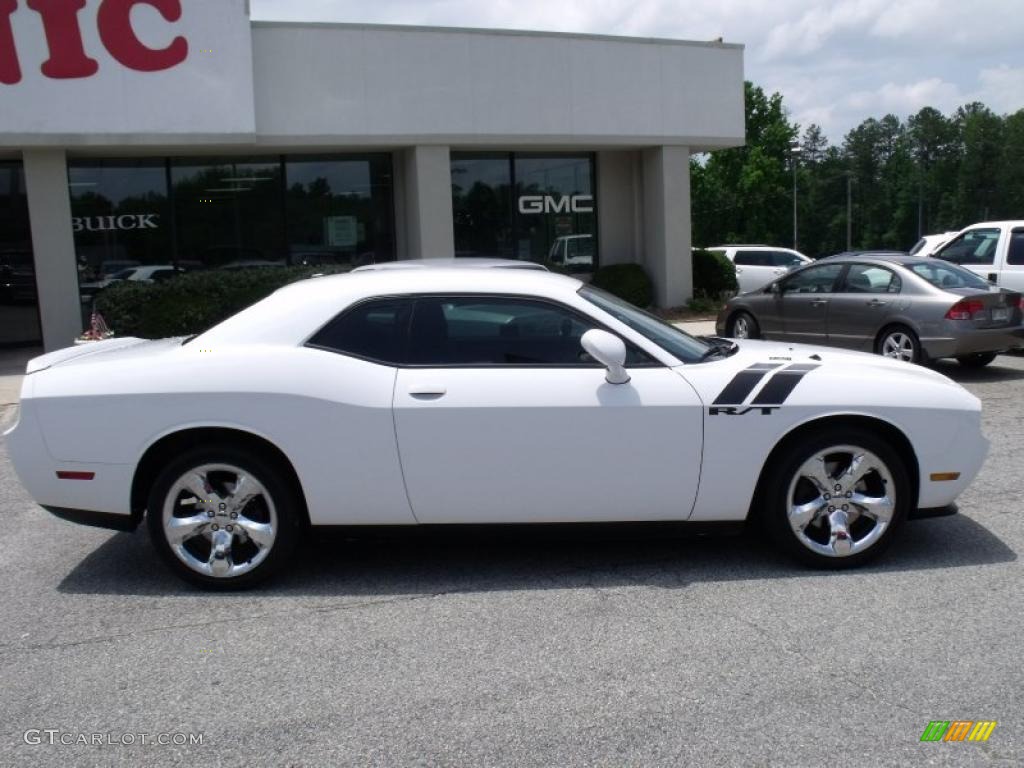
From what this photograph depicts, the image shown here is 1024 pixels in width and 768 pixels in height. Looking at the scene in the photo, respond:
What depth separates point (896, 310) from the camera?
11656 mm

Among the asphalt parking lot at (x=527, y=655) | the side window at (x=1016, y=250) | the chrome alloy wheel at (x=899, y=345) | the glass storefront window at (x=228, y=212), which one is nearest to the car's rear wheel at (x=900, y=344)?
the chrome alloy wheel at (x=899, y=345)

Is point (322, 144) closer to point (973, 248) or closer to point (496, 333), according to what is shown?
point (973, 248)

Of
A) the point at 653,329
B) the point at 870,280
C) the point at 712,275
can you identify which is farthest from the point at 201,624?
the point at 712,275

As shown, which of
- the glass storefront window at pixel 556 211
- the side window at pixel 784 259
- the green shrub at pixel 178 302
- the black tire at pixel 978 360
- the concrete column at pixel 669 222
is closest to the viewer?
the black tire at pixel 978 360

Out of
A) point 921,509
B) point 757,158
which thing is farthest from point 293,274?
point 757,158

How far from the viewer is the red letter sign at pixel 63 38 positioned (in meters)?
14.8

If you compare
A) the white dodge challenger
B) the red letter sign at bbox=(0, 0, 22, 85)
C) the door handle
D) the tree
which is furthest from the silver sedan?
the tree

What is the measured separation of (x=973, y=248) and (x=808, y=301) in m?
3.73

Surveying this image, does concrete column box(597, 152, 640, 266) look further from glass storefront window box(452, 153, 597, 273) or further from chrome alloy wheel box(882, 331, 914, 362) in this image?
chrome alloy wheel box(882, 331, 914, 362)

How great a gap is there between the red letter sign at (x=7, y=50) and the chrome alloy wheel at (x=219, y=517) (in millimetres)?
12114

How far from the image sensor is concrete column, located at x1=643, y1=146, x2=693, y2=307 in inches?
763

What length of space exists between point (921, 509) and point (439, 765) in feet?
9.93

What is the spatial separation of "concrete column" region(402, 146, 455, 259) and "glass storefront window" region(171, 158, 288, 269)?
236cm

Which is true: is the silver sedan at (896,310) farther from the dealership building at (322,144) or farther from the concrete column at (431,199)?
the dealership building at (322,144)
